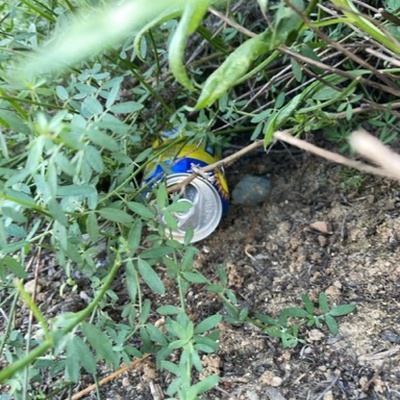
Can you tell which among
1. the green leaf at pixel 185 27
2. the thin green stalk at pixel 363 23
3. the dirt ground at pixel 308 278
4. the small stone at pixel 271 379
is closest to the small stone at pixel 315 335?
the dirt ground at pixel 308 278

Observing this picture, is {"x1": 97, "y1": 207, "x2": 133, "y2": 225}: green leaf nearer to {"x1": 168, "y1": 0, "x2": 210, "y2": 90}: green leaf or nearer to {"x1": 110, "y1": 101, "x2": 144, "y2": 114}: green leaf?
{"x1": 110, "y1": 101, "x2": 144, "y2": 114}: green leaf

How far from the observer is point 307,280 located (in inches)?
50.1

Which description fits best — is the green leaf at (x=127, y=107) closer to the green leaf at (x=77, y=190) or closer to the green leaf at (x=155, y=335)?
the green leaf at (x=77, y=190)

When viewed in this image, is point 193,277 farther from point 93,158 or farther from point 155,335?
point 93,158

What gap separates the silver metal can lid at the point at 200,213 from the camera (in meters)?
1.41

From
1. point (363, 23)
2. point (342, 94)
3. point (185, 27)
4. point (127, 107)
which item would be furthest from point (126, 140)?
point (185, 27)

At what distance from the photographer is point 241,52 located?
0.73m

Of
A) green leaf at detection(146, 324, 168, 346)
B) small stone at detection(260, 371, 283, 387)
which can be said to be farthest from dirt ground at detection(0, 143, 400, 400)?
green leaf at detection(146, 324, 168, 346)

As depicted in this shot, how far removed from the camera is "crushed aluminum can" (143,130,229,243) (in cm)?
136

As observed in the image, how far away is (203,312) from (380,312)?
14.7 inches

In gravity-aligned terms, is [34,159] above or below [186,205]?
above

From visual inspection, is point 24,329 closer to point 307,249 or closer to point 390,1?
point 307,249

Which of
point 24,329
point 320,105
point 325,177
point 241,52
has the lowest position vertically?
point 325,177

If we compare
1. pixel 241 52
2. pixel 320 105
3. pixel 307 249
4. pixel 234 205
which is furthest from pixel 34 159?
pixel 234 205
